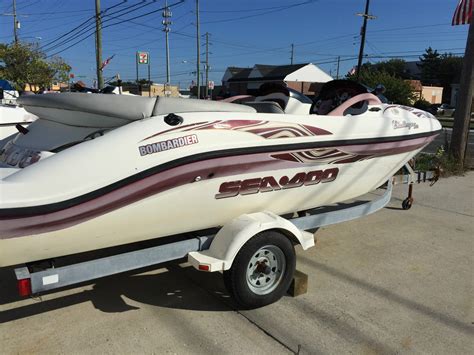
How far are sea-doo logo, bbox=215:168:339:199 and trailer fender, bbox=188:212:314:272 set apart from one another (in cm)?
22

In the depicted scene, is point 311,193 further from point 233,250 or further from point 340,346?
point 340,346

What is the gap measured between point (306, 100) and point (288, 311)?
2.56 meters

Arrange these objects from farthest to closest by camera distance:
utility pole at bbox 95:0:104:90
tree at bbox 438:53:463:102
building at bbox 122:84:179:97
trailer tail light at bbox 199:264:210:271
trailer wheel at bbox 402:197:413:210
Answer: tree at bbox 438:53:463:102 → utility pole at bbox 95:0:104:90 → building at bbox 122:84:179:97 → trailer wheel at bbox 402:197:413:210 → trailer tail light at bbox 199:264:210:271

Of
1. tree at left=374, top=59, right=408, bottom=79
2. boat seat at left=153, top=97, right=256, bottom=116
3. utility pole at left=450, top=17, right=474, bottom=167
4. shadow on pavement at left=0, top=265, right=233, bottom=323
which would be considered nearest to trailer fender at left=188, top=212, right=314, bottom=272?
shadow on pavement at left=0, top=265, right=233, bottom=323

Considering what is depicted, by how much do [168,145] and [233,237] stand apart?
2.74 feet

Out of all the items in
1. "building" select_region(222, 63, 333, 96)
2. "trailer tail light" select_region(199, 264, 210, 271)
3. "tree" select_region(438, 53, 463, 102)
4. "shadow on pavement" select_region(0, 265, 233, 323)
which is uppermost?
"tree" select_region(438, 53, 463, 102)

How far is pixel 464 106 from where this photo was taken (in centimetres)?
930

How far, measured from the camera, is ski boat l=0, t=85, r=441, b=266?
272 cm

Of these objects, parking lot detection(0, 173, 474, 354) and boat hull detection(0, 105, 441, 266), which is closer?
boat hull detection(0, 105, 441, 266)

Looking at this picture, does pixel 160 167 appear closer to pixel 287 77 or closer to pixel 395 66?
pixel 287 77

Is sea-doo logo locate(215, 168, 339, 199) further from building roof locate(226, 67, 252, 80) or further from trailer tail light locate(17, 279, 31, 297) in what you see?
building roof locate(226, 67, 252, 80)

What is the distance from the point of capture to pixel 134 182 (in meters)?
2.90

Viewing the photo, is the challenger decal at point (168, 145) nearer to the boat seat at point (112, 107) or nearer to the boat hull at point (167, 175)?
the boat hull at point (167, 175)

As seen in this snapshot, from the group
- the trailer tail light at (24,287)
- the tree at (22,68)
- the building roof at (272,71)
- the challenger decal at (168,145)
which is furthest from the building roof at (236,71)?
the trailer tail light at (24,287)
